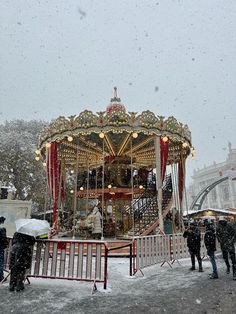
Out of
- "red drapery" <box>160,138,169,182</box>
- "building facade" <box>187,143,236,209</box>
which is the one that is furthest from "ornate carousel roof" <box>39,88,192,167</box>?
"building facade" <box>187,143,236,209</box>

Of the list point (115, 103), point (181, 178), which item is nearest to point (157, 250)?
point (181, 178)

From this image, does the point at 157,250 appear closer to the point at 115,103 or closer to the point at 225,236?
the point at 225,236

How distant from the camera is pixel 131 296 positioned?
5.32 metres

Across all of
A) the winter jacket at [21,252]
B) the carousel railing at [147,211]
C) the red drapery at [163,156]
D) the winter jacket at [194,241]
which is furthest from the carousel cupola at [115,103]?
the winter jacket at [21,252]

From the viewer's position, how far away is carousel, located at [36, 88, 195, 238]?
503 inches

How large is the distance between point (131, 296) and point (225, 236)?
10.7 feet

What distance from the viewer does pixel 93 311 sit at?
445 centimetres

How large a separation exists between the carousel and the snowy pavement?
502 cm

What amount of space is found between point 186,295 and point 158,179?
23.1ft

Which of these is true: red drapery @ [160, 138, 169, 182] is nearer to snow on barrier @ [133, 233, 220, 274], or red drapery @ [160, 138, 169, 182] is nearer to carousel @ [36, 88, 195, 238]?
carousel @ [36, 88, 195, 238]

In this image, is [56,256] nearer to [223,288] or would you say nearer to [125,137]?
[223,288]

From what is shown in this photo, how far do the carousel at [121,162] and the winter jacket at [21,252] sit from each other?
21.7 feet

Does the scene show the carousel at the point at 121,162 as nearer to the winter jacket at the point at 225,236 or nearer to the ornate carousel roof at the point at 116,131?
the ornate carousel roof at the point at 116,131

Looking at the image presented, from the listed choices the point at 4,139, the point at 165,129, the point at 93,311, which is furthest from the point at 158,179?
the point at 4,139
